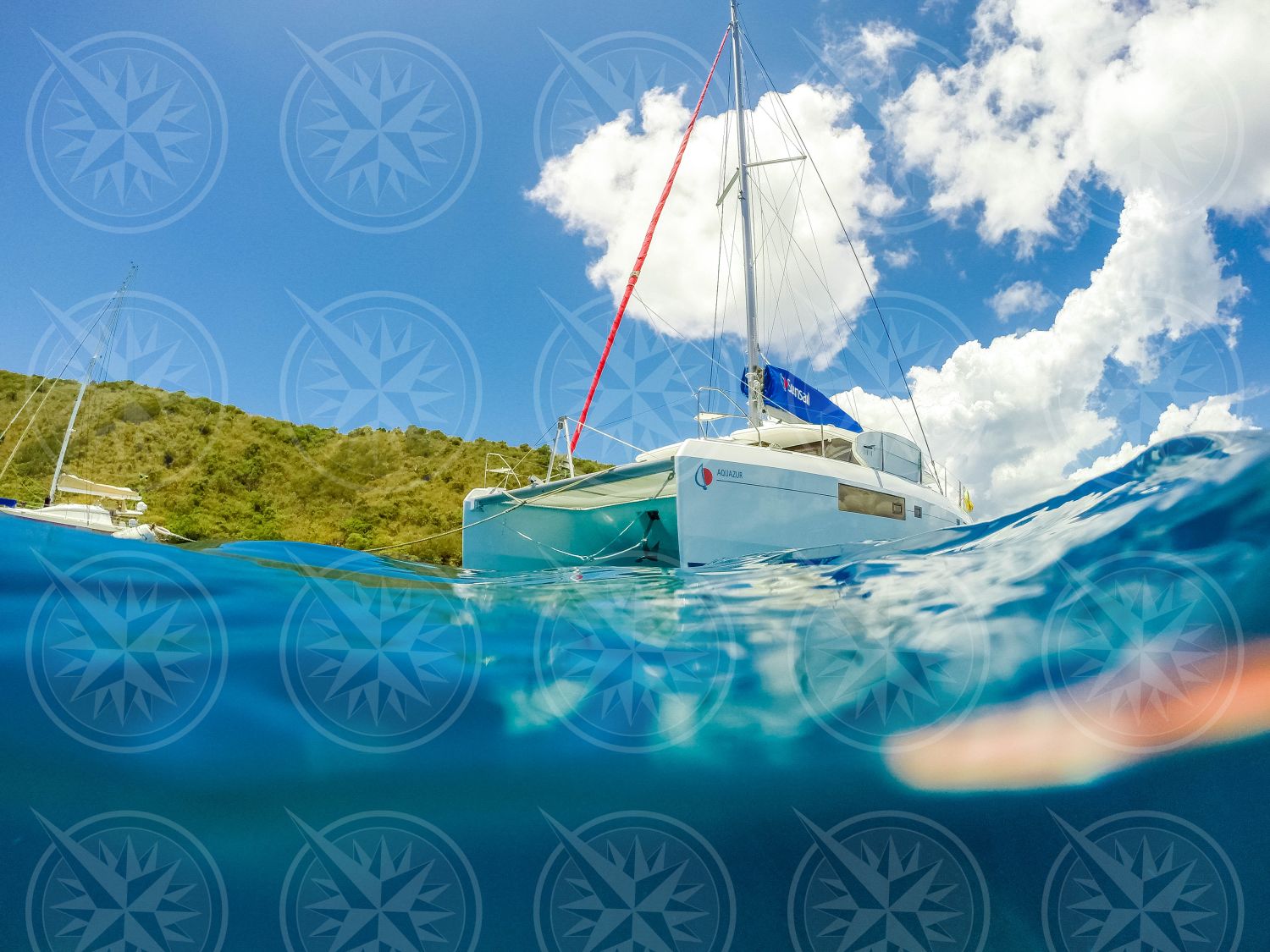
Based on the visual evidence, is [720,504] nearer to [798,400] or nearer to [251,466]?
[798,400]

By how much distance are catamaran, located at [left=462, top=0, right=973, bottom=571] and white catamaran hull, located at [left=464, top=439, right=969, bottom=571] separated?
2 cm

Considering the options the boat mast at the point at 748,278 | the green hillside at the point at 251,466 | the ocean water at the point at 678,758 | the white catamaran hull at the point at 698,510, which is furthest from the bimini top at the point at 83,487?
the boat mast at the point at 748,278

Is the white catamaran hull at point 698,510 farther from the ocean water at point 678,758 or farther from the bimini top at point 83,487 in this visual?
the bimini top at point 83,487

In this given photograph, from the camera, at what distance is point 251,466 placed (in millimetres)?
24844

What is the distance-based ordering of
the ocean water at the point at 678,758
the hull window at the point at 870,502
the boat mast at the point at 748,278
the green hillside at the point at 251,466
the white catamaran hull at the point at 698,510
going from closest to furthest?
1. the ocean water at the point at 678,758
2. the white catamaran hull at the point at 698,510
3. the hull window at the point at 870,502
4. the boat mast at the point at 748,278
5. the green hillside at the point at 251,466

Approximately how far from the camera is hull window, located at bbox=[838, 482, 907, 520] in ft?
23.9

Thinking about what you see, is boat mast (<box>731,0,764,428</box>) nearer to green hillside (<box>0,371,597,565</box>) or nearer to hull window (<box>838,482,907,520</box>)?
hull window (<box>838,482,907,520</box>)

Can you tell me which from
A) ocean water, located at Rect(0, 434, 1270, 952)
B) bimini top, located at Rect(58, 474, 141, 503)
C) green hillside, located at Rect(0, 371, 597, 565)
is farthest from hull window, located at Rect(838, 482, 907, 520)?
bimini top, located at Rect(58, 474, 141, 503)

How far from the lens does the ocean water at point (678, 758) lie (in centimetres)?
258

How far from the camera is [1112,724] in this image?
3.32m

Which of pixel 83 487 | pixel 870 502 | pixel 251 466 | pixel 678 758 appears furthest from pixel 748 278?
pixel 251 466

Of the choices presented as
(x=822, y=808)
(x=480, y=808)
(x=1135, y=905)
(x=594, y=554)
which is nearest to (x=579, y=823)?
(x=480, y=808)

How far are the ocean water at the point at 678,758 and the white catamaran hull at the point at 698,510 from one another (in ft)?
5.49

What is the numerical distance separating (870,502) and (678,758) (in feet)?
17.0
